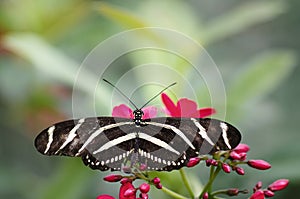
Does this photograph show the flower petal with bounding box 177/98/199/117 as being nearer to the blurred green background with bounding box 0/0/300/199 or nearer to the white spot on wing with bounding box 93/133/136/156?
the white spot on wing with bounding box 93/133/136/156

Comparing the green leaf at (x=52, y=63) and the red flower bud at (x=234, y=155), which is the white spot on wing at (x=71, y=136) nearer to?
the red flower bud at (x=234, y=155)

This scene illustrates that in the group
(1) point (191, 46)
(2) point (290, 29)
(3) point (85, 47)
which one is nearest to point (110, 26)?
(3) point (85, 47)

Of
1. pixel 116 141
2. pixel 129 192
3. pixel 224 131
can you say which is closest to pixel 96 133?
pixel 116 141

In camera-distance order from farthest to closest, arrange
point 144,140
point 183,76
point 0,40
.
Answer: point 0,40 < point 183,76 < point 144,140

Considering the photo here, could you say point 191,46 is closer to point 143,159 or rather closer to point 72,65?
point 72,65

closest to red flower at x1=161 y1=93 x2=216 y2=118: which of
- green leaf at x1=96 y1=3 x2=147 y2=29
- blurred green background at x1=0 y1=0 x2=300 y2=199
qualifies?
blurred green background at x1=0 y1=0 x2=300 y2=199
